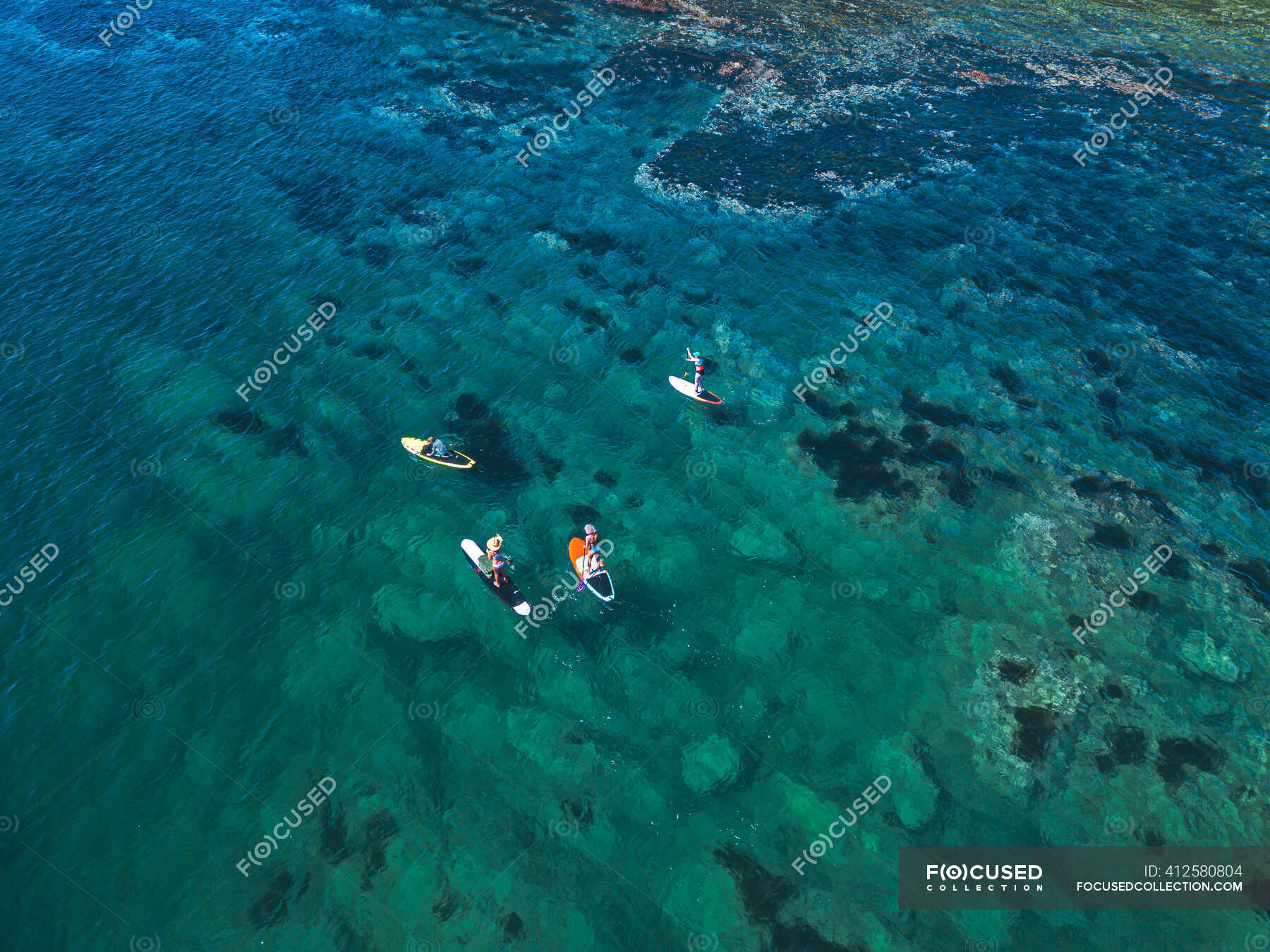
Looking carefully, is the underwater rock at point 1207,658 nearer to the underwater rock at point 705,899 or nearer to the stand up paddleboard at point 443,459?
the underwater rock at point 705,899

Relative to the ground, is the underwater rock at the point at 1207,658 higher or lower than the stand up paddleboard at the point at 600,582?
lower

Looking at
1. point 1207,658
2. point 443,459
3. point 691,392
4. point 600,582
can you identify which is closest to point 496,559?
point 600,582

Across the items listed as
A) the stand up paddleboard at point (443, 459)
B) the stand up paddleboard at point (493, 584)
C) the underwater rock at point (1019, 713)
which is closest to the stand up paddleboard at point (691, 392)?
the stand up paddleboard at point (443, 459)

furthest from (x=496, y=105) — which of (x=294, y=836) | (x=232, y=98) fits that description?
(x=294, y=836)

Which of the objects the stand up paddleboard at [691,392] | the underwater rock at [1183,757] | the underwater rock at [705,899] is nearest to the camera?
the underwater rock at [705,899]

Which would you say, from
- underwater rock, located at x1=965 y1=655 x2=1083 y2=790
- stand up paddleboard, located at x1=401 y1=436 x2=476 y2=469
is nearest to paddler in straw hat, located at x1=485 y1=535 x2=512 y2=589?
stand up paddleboard, located at x1=401 y1=436 x2=476 y2=469

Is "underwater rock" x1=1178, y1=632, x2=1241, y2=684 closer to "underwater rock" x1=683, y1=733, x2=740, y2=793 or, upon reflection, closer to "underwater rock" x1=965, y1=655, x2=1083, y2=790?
"underwater rock" x1=965, y1=655, x2=1083, y2=790

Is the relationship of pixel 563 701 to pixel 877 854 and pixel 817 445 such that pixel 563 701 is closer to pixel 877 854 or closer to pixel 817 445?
pixel 877 854
